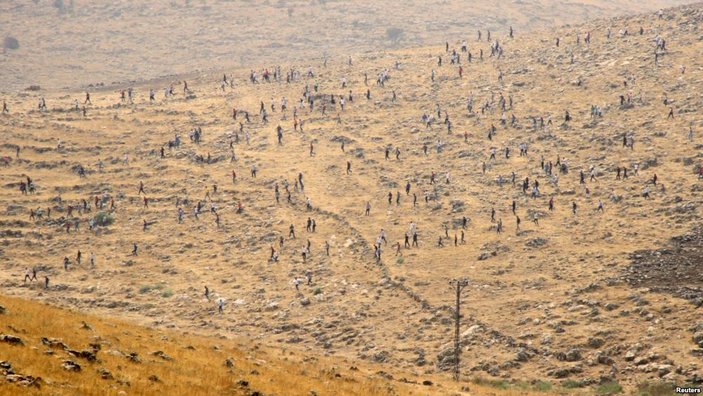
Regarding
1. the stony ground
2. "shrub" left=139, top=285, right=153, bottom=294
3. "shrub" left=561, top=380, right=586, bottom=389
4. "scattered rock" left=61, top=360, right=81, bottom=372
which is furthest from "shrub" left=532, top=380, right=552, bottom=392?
"shrub" left=139, top=285, right=153, bottom=294

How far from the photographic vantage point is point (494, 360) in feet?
157

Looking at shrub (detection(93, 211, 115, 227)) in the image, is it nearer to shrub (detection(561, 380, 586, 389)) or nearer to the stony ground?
the stony ground

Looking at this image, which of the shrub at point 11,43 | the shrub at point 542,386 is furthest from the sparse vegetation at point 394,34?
the shrub at point 542,386

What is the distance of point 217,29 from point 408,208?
114 m

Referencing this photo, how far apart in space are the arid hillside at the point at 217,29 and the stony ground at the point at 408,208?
5379cm

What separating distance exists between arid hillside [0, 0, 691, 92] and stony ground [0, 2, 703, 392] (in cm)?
5379

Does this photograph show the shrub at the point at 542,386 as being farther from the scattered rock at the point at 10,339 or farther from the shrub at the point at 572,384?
the scattered rock at the point at 10,339

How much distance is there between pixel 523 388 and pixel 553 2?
157065 millimetres

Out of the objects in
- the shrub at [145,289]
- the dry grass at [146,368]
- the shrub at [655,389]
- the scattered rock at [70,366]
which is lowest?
the shrub at [145,289]

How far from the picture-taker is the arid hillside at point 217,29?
158 metres

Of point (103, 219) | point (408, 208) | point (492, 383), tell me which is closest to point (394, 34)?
point (408, 208)

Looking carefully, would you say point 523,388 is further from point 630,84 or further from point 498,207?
point 630,84

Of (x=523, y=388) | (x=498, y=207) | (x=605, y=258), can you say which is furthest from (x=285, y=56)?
(x=523, y=388)

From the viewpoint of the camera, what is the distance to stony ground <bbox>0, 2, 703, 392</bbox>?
51.2 metres
